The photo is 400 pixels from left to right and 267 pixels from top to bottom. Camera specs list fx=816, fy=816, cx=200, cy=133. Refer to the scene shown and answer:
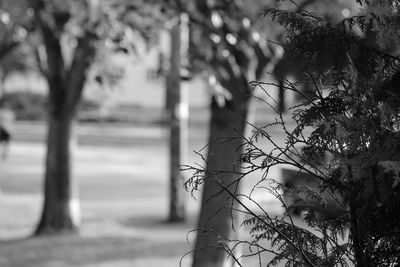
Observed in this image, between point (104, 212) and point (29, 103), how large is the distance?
19239mm

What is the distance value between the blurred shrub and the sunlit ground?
1.73m

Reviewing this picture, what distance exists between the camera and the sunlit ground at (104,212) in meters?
10.4

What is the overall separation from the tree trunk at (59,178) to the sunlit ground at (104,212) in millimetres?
398

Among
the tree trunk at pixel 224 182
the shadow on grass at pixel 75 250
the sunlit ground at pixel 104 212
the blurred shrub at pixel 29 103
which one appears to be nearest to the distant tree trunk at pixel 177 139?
the sunlit ground at pixel 104 212

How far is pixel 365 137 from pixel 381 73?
0.88 ft

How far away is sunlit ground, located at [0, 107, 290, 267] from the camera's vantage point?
10.4 meters

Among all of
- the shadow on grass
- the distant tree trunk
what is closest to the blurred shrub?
the distant tree trunk

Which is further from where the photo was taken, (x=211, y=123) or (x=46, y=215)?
(x=46, y=215)

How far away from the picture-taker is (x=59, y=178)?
484 inches

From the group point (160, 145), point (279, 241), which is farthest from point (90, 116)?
point (279, 241)

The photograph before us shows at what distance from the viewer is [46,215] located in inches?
480

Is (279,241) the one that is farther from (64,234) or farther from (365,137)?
(64,234)

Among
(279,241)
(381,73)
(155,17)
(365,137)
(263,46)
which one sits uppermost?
(155,17)

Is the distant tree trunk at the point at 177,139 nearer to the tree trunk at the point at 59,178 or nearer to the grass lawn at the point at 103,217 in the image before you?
the grass lawn at the point at 103,217
